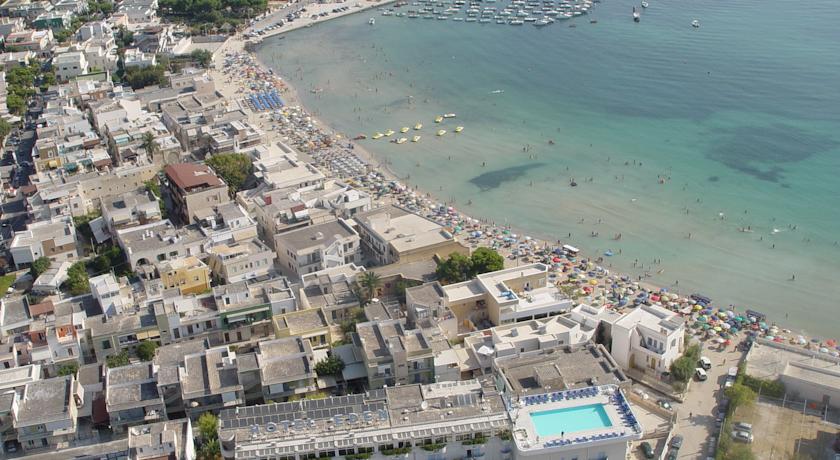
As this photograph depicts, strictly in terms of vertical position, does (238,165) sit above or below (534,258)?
above

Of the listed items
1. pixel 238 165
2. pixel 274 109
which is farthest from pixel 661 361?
pixel 274 109

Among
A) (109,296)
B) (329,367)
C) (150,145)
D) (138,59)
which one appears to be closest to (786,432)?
(329,367)

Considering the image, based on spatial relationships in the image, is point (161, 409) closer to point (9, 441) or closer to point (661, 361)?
point (9, 441)

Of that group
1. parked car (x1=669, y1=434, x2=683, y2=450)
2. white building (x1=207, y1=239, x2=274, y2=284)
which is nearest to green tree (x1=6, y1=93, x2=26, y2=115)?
white building (x1=207, y1=239, x2=274, y2=284)

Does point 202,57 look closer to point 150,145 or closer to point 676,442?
point 150,145

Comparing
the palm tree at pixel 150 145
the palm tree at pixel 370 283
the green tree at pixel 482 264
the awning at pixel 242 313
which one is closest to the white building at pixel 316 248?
the palm tree at pixel 370 283

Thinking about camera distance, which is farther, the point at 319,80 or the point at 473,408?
the point at 319,80
